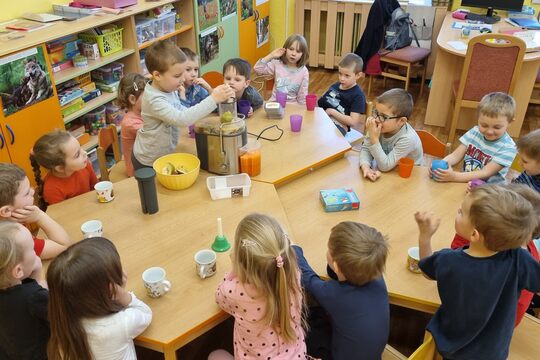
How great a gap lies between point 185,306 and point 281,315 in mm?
324

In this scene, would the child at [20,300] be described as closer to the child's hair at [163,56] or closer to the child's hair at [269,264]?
the child's hair at [269,264]

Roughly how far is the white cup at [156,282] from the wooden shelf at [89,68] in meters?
2.05

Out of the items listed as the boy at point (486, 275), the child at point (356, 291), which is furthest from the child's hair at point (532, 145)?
the child at point (356, 291)

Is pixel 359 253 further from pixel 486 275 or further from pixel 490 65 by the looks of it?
pixel 490 65

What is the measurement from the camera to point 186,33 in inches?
182

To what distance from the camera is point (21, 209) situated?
1.79 metres

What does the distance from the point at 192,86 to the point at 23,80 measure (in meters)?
1.03

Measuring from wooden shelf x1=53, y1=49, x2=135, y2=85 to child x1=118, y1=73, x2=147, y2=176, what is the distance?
630 mm

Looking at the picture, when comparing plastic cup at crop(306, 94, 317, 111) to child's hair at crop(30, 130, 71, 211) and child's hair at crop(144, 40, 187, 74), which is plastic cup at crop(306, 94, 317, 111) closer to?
child's hair at crop(144, 40, 187, 74)

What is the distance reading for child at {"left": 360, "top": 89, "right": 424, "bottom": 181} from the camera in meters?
2.34

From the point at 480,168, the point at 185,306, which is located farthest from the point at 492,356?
the point at 480,168

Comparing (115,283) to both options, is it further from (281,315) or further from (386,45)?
(386,45)

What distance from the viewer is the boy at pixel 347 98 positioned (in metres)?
3.20

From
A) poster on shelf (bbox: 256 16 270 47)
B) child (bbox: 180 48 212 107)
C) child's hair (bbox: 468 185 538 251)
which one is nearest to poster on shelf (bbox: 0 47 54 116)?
child (bbox: 180 48 212 107)
